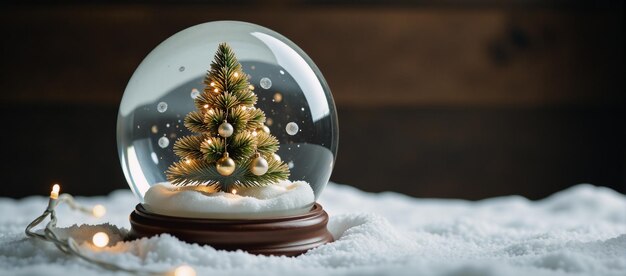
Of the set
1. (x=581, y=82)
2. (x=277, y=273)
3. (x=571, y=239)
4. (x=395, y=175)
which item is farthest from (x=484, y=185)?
(x=277, y=273)

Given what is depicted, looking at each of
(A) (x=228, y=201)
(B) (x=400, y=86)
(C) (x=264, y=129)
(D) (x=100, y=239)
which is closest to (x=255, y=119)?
(C) (x=264, y=129)

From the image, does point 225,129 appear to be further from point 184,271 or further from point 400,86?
point 400,86

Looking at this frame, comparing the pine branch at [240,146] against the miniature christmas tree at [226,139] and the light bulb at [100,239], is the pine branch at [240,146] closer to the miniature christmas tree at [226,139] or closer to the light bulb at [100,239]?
the miniature christmas tree at [226,139]

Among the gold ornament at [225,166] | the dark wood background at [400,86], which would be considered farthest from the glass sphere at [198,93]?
the dark wood background at [400,86]

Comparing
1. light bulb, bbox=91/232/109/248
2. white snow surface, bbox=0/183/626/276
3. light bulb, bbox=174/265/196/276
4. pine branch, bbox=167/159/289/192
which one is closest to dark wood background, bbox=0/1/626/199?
white snow surface, bbox=0/183/626/276

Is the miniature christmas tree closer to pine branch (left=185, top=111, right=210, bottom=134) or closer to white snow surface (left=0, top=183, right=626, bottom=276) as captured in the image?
pine branch (left=185, top=111, right=210, bottom=134)

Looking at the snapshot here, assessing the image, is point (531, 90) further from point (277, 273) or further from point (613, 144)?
point (277, 273)

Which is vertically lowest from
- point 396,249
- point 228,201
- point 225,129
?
point 396,249
